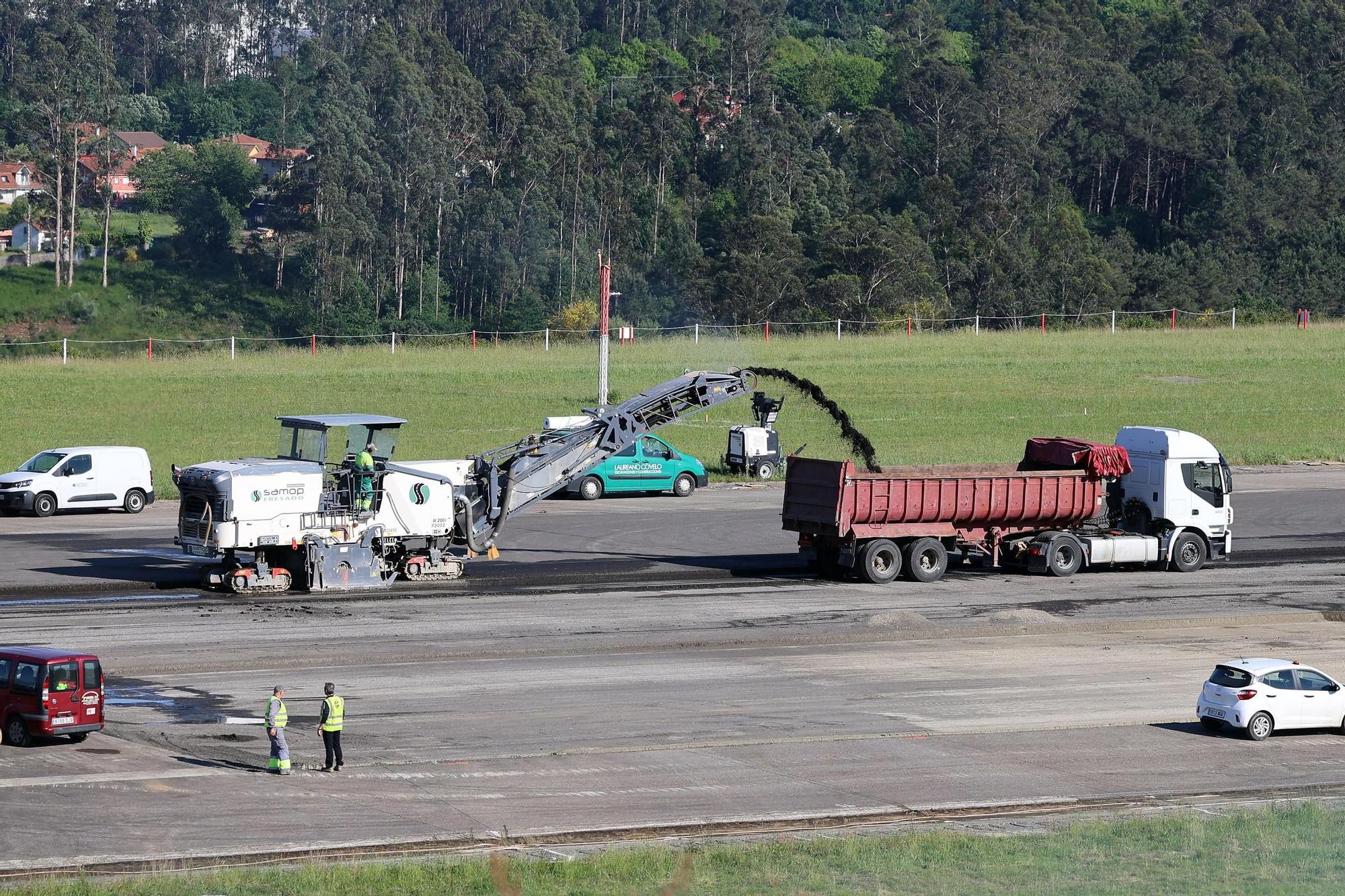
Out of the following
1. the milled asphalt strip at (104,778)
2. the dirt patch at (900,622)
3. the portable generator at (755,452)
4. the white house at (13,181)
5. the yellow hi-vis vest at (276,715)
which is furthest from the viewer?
the white house at (13,181)

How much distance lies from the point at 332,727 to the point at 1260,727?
1281cm

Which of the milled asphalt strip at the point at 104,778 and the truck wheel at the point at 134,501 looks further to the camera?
the truck wheel at the point at 134,501

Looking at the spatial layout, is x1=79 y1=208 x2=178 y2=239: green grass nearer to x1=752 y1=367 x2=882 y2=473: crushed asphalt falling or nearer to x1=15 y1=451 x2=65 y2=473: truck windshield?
x1=15 y1=451 x2=65 y2=473: truck windshield

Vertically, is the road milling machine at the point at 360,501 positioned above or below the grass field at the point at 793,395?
below

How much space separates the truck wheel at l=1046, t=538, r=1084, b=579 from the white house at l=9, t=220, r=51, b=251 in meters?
126

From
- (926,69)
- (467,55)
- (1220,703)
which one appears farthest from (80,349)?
(467,55)

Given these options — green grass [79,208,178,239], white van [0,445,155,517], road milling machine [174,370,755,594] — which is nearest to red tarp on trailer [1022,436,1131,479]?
road milling machine [174,370,755,594]

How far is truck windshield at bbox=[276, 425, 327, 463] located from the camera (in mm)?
33250

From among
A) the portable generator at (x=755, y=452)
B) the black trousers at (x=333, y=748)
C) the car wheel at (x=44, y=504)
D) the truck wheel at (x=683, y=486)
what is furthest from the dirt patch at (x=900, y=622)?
the car wheel at (x=44, y=504)

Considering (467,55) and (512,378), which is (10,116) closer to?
(467,55)

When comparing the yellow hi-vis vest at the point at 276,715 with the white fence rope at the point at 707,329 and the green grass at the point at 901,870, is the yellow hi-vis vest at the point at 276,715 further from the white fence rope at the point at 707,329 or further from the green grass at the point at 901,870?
the white fence rope at the point at 707,329

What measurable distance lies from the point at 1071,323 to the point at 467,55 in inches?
4537

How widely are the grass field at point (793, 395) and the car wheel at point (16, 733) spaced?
3110cm

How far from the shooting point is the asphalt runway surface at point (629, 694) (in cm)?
1953
